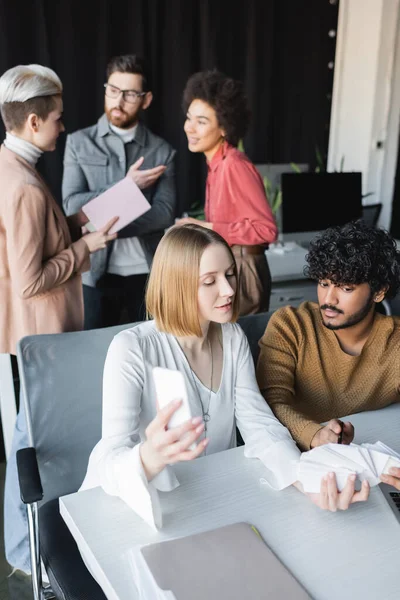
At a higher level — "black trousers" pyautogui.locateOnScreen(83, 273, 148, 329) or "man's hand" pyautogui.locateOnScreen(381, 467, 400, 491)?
"man's hand" pyautogui.locateOnScreen(381, 467, 400, 491)

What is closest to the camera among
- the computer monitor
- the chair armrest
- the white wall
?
the chair armrest

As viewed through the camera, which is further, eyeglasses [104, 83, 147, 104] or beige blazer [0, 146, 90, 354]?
eyeglasses [104, 83, 147, 104]

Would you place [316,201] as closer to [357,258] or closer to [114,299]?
[114,299]

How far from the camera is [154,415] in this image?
1.44m

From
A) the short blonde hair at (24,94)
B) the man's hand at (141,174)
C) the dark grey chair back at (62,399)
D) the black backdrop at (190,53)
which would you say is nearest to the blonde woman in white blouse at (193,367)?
the dark grey chair back at (62,399)

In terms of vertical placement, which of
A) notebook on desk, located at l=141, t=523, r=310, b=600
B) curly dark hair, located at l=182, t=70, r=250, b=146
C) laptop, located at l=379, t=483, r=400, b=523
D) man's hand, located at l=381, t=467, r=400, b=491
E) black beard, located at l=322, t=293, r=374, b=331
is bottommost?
laptop, located at l=379, t=483, r=400, b=523

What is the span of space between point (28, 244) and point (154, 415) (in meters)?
0.68

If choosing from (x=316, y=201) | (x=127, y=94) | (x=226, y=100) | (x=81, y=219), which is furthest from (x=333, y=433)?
(x=316, y=201)

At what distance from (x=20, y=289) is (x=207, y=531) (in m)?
1.04

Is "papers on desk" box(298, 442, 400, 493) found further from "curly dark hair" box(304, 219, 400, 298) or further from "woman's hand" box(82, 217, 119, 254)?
"woman's hand" box(82, 217, 119, 254)

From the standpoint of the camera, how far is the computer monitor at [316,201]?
11.2ft

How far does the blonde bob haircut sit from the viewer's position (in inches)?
56.6

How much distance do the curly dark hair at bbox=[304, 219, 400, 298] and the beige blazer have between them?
768mm

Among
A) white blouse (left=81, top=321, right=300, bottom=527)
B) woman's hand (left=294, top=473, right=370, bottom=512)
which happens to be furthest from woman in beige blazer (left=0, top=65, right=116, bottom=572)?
woman's hand (left=294, top=473, right=370, bottom=512)
